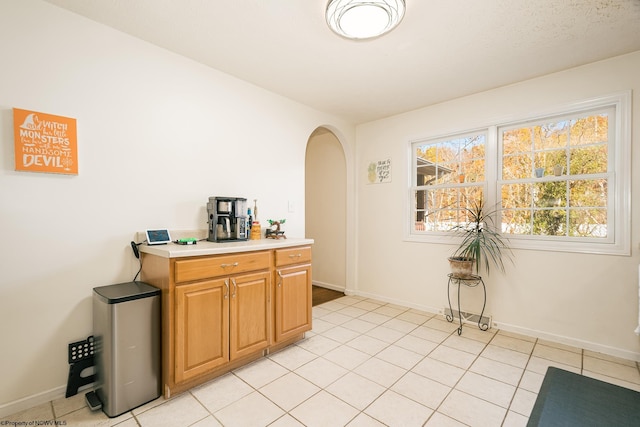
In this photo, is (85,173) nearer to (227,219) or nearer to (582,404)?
(227,219)

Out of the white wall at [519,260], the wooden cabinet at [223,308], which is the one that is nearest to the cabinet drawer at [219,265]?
the wooden cabinet at [223,308]

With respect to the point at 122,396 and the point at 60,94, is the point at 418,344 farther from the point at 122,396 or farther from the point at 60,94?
the point at 60,94

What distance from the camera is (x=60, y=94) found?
1897 mm

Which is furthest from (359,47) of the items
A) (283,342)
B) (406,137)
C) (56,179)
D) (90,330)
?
(90,330)

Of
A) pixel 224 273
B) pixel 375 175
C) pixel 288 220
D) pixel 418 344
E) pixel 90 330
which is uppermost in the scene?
pixel 375 175

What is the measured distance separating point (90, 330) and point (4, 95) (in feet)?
5.27

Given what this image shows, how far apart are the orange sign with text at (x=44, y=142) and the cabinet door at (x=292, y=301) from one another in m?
1.71

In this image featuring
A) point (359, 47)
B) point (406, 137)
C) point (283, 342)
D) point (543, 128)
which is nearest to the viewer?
point (359, 47)

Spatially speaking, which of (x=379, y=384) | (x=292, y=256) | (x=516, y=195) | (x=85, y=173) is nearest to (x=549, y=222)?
(x=516, y=195)

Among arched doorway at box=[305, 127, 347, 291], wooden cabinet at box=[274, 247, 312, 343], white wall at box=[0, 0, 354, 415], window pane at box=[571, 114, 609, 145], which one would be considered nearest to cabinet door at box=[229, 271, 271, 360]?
wooden cabinet at box=[274, 247, 312, 343]

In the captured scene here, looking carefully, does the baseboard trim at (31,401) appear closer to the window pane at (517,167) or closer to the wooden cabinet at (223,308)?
the wooden cabinet at (223,308)

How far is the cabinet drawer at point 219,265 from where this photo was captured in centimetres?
187

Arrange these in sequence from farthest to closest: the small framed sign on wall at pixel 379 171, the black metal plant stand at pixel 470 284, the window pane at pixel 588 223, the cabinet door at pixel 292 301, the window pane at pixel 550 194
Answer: the small framed sign on wall at pixel 379 171 < the black metal plant stand at pixel 470 284 < the window pane at pixel 550 194 < the window pane at pixel 588 223 < the cabinet door at pixel 292 301

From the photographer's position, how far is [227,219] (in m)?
2.53
